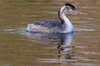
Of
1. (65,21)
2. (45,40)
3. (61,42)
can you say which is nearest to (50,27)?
(65,21)

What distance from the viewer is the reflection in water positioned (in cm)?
1361

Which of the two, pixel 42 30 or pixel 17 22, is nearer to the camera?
pixel 42 30

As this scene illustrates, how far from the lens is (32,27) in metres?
18.4

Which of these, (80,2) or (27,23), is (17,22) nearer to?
(27,23)

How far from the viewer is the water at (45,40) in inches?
527

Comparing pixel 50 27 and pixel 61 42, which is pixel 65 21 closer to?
pixel 50 27

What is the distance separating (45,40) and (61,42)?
1.81ft

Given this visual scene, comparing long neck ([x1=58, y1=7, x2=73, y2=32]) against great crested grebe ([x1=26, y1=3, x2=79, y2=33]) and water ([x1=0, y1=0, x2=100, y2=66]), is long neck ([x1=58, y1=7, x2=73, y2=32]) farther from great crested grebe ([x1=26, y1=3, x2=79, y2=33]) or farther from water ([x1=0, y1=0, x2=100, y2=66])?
water ([x1=0, y1=0, x2=100, y2=66])

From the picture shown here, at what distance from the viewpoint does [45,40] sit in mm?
16344

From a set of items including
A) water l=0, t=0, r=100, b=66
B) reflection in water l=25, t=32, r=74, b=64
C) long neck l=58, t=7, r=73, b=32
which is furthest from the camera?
long neck l=58, t=7, r=73, b=32

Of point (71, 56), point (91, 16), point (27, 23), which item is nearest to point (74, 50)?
point (71, 56)

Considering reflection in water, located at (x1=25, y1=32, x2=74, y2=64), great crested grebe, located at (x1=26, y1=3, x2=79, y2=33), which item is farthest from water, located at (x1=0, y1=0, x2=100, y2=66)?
great crested grebe, located at (x1=26, y1=3, x2=79, y2=33)

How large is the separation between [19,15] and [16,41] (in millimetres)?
5845

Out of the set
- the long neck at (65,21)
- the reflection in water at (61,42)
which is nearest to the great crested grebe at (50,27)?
the long neck at (65,21)
